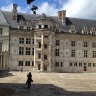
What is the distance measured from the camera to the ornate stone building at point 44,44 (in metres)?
58.2

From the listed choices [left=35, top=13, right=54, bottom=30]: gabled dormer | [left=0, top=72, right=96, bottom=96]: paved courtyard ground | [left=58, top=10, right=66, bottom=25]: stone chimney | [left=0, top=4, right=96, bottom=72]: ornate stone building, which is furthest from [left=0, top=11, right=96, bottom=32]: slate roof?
[left=0, top=72, right=96, bottom=96]: paved courtyard ground

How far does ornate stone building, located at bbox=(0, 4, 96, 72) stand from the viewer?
5816 centimetres

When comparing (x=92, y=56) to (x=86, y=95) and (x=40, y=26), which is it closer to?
(x=40, y=26)

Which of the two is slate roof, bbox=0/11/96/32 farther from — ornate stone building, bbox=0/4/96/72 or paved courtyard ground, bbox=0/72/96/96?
paved courtyard ground, bbox=0/72/96/96

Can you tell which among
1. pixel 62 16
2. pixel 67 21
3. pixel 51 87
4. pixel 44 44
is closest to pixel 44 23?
pixel 44 44

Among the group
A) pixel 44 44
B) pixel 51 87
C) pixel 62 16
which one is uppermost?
pixel 62 16

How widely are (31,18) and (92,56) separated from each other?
54.1 feet

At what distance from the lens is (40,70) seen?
191 ft

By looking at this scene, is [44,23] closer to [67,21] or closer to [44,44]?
[44,44]

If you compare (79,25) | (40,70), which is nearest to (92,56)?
(79,25)

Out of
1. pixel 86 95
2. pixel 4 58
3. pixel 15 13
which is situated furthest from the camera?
pixel 15 13

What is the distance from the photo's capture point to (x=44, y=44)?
59312 mm

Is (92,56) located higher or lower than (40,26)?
lower

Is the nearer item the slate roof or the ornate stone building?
the ornate stone building
